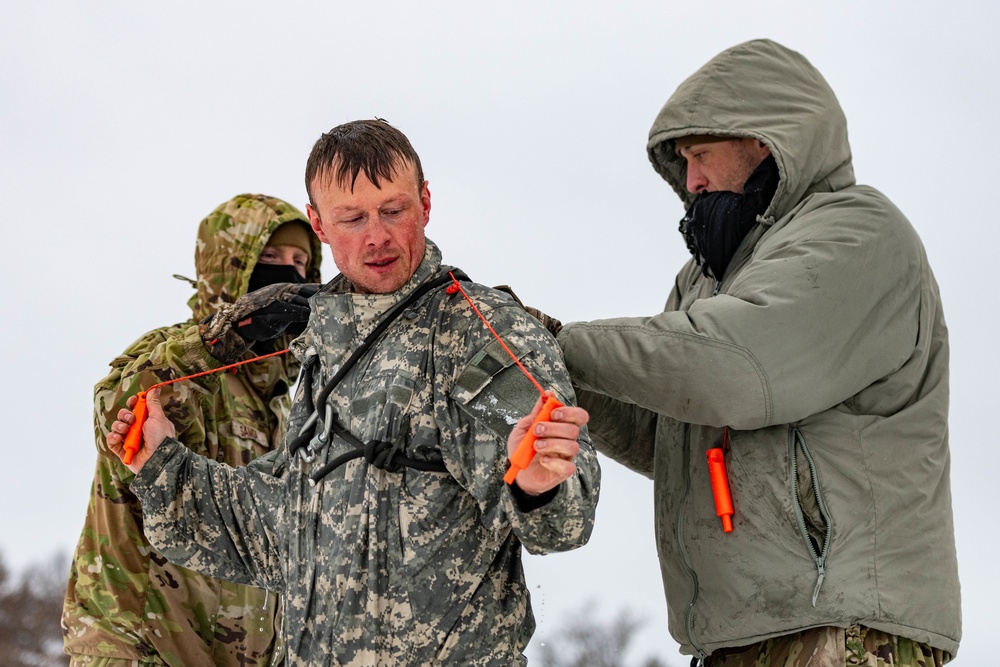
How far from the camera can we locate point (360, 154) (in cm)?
279

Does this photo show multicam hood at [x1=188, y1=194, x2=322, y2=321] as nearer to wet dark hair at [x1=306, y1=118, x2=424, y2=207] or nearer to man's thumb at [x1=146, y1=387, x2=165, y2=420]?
man's thumb at [x1=146, y1=387, x2=165, y2=420]

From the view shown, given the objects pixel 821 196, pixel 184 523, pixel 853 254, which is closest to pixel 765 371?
pixel 853 254

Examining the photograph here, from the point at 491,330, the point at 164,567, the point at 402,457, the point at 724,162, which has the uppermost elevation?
the point at 724,162

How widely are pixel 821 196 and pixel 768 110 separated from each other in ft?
0.96

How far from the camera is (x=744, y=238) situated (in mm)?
3359

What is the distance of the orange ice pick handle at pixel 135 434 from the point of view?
3.06m

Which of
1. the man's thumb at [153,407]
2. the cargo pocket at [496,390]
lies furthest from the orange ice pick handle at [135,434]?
the cargo pocket at [496,390]

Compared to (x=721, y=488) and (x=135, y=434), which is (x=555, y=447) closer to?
(x=721, y=488)

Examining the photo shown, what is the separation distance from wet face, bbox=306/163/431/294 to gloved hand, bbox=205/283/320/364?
112 cm

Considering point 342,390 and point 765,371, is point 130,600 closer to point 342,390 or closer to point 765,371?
point 342,390

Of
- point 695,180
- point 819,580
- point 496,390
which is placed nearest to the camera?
point 496,390

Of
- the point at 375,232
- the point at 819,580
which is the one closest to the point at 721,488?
the point at 819,580

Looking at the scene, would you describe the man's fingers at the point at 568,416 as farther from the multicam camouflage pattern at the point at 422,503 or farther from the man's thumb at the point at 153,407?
the man's thumb at the point at 153,407

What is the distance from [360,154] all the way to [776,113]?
1225mm
